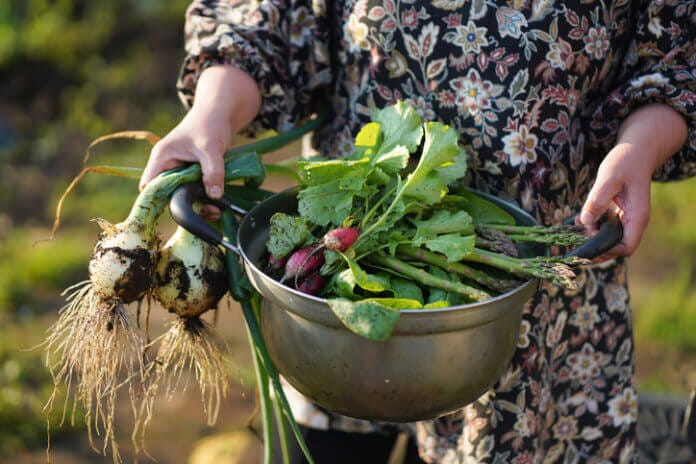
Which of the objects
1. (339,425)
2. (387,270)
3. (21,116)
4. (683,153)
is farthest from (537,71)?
(21,116)

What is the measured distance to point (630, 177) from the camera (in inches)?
43.1

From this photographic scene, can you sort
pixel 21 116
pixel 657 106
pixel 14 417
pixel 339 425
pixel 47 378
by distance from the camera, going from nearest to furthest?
pixel 657 106 → pixel 339 425 → pixel 14 417 → pixel 47 378 → pixel 21 116

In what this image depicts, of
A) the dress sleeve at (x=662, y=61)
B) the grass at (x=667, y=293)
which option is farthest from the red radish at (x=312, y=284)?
the grass at (x=667, y=293)

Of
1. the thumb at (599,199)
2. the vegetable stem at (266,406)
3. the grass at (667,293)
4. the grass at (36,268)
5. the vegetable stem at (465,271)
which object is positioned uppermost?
the thumb at (599,199)

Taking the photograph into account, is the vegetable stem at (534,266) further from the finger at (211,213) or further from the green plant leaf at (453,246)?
the finger at (211,213)

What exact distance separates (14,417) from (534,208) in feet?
6.72

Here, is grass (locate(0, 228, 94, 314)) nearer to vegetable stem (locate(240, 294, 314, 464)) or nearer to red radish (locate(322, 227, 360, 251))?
vegetable stem (locate(240, 294, 314, 464))

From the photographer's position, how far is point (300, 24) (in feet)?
4.33

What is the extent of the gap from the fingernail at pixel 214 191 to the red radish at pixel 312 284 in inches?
9.1

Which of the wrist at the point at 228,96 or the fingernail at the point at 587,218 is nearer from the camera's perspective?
the fingernail at the point at 587,218

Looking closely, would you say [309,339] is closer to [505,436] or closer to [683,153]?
[505,436]

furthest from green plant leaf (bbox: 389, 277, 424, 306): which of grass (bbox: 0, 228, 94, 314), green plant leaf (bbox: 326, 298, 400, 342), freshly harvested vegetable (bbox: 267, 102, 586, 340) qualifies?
grass (bbox: 0, 228, 94, 314)

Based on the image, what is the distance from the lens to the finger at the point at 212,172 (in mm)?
1104

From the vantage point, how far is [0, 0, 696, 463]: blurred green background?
8.20 feet
